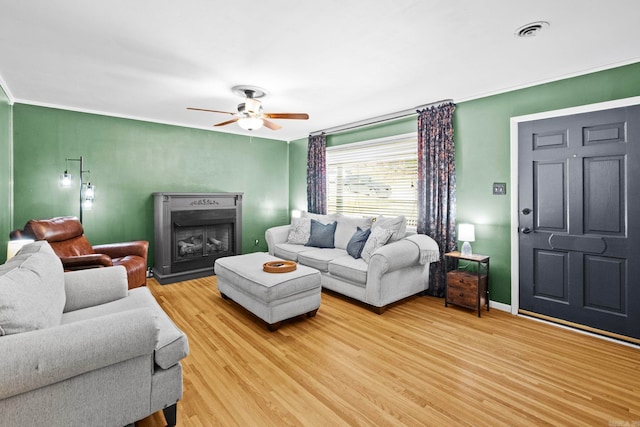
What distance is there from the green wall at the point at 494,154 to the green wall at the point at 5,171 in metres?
5.34

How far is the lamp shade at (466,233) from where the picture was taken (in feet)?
11.6

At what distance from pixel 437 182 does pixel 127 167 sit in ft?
15.2

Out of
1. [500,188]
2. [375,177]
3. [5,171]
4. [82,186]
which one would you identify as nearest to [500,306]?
[500,188]

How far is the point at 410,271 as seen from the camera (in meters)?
3.76

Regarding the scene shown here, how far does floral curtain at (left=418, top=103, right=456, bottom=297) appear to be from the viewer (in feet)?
12.7

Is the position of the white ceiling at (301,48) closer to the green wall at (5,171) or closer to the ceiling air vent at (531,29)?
the ceiling air vent at (531,29)

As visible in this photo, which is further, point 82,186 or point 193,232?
point 193,232

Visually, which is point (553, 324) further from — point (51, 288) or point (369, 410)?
point (51, 288)

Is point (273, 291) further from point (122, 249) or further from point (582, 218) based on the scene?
point (582, 218)

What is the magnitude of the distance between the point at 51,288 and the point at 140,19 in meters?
1.87

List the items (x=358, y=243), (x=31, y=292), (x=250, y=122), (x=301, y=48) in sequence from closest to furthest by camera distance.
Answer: (x=31, y=292) < (x=301, y=48) < (x=250, y=122) < (x=358, y=243)

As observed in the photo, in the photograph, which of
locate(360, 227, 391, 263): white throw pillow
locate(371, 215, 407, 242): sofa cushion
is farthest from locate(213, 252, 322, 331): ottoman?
locate(371, 215, 407, 242): sofa cushion

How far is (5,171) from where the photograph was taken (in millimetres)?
3539

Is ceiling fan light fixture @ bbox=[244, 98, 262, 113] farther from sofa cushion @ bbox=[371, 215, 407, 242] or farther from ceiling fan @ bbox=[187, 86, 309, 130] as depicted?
sofa cushion @ bbox=[371, 215, 407, 242]
